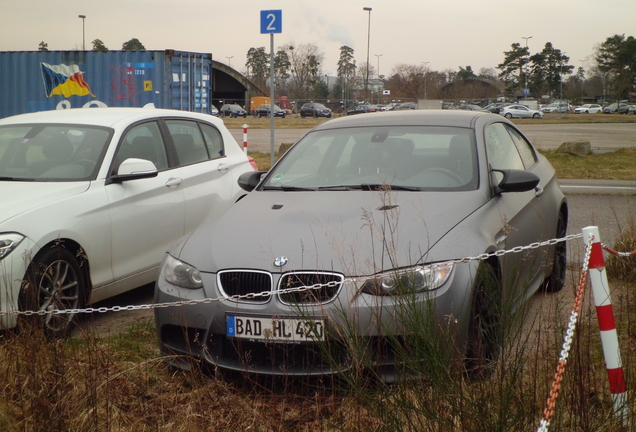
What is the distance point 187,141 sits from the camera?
279 inches

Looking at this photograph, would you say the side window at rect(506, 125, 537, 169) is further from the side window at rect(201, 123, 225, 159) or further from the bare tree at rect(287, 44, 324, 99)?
the bare tree at rect(287, 44, 324, 99)

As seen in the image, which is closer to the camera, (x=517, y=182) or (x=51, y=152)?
(x=517, y=182)

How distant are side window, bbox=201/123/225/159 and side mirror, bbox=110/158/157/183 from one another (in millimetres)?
1607

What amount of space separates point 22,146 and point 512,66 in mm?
109574

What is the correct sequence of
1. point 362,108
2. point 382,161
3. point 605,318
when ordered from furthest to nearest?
point 362,108 < point 382,161 < point 605,318

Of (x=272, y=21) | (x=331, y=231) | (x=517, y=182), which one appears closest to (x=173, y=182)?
(x=331, y=231)

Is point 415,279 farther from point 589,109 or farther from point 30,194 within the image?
point 589,109

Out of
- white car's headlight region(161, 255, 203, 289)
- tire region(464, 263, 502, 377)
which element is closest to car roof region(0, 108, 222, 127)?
white car's headlight region(161, 255, 203, 289)

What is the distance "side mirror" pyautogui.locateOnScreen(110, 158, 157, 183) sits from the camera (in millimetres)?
5668

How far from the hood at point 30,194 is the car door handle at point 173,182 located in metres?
0.90

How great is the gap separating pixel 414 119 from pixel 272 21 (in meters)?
7.57

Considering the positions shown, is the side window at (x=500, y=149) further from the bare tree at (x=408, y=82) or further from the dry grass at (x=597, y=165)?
the bare tree at (x=408, y=82)

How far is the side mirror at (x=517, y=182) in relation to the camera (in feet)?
15.9

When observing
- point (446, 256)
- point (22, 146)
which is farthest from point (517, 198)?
point (22, 146)
